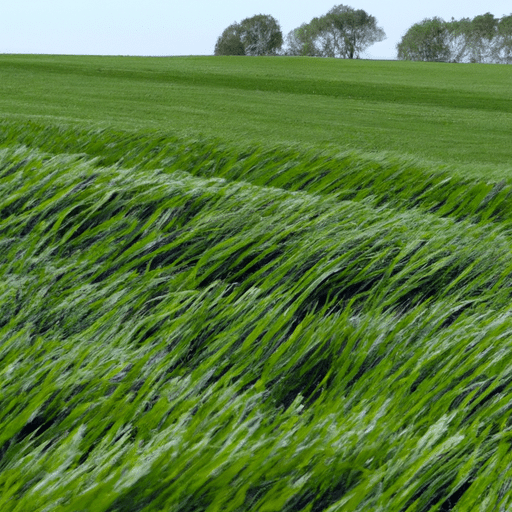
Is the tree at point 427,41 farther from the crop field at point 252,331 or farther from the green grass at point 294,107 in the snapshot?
the crop field at point 252,331

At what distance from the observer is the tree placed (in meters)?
60.7

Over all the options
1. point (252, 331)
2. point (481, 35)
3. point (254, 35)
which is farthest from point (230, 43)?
point (252, 331)

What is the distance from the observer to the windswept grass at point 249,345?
152 centimetres

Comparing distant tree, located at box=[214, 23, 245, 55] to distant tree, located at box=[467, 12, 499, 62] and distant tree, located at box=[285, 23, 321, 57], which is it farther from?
distant tree, located at box=[467, 12, 499, 62]

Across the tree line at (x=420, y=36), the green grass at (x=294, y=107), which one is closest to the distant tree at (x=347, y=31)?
the tree line at (x=420, y=36)

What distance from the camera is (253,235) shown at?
9.82ft

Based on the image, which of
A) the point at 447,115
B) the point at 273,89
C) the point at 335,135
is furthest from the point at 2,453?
the point at 273,89

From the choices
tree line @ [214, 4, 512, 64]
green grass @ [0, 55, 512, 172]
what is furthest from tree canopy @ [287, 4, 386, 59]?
green grass @ [0, 55, 512, 172]

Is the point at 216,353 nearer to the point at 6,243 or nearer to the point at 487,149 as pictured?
the point at 6,243

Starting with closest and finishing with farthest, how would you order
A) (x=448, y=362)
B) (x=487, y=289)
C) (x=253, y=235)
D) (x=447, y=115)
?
(x=448, y=362) → (x=487, y=289) → (x=253, y=235) → (x=447, y=115)

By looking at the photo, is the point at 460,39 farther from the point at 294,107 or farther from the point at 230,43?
the point at 294,107

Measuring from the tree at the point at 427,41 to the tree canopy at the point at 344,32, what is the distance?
3.38 m

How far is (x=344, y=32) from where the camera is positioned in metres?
62.6

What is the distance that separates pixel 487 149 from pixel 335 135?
1432 mm
